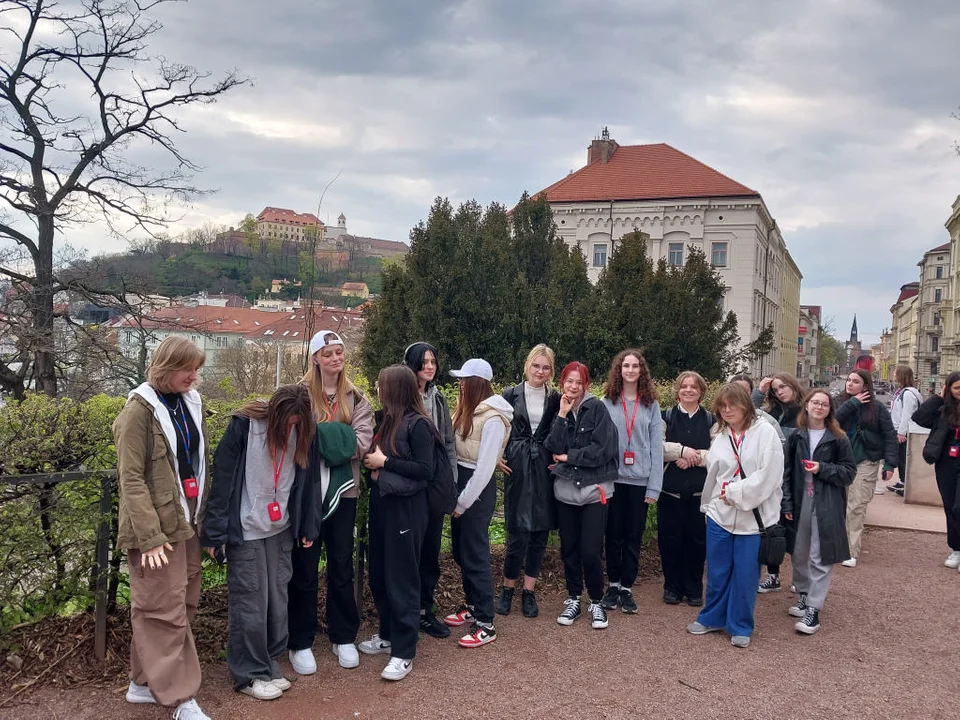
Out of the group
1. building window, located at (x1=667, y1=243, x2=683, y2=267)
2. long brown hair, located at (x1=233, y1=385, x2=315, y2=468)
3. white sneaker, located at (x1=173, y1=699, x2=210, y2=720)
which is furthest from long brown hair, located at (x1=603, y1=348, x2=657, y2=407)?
building window, located at (x1=667, y1=243, x2=683, y2=267)

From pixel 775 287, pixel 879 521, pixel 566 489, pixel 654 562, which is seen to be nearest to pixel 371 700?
pixel 566 489

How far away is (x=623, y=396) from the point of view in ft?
18.5

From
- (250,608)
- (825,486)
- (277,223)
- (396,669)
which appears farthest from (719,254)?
(277,223)

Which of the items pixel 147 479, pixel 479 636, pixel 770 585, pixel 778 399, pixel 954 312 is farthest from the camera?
pixel 954 312

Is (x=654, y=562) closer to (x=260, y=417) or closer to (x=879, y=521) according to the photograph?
(x=879, y=521)

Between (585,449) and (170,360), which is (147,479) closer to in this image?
(170,360)

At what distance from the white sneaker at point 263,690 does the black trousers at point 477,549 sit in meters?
1.42

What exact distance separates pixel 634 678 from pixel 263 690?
6.83 ft

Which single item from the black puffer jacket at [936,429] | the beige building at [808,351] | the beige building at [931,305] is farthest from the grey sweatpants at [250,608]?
the beige building at [931,305]

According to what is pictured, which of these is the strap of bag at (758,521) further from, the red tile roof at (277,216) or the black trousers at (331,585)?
the red tile roof at (277,216)

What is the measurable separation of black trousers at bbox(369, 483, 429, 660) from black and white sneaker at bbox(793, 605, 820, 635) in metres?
2.73

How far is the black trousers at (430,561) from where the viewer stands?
187 inches

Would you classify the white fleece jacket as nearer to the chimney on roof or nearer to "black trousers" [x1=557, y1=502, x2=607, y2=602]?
"black trousers" [x1=557, y1=502, x2=607, y2=602]

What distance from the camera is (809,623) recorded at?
518 cm
